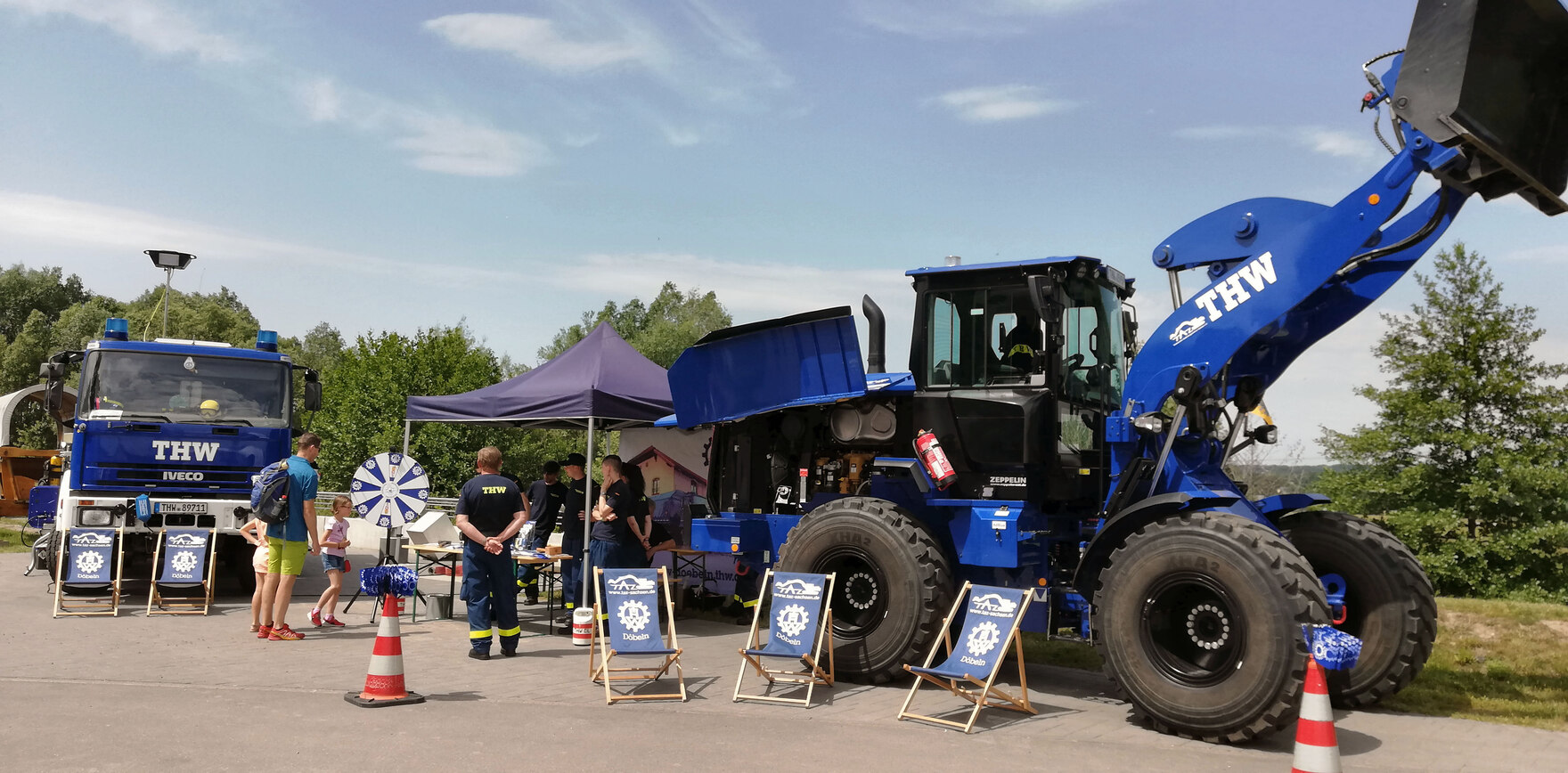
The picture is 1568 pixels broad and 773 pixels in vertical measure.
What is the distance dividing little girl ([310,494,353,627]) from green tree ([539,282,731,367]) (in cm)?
4090

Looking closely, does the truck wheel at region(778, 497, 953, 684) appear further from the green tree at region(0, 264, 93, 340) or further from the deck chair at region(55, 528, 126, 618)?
the green tree at region(0, 264, 93, 340)

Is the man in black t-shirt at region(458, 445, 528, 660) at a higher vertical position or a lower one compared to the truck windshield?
lower

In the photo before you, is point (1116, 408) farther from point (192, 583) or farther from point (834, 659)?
point (192, 583)

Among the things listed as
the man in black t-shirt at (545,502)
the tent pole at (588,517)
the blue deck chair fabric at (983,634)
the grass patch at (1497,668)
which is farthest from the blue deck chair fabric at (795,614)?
the man in black t-shirt at (545,502)

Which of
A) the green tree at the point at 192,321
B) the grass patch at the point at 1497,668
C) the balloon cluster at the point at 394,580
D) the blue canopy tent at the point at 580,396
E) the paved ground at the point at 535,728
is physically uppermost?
the green tree at the point at 192,321

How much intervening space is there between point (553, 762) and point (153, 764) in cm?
190

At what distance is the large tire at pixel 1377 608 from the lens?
721 centimetres

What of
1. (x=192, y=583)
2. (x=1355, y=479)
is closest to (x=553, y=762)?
(x=192, y=583)

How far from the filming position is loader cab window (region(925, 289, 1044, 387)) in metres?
7.91

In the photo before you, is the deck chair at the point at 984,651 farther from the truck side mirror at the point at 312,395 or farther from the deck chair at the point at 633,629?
the truck side mirror at the point at 312,395

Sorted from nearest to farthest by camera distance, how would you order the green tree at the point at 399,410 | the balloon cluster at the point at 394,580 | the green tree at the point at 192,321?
1. the balloon cluster at the point at 394,580
2. the green tree at the point at 399,410
3. the green tree at the point at 192,321

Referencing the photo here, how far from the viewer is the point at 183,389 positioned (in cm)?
1212

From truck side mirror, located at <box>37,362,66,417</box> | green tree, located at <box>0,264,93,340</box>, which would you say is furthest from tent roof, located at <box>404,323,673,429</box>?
green tree, located at <box>0,264,93,340</box>

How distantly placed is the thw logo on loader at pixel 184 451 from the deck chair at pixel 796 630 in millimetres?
7590
